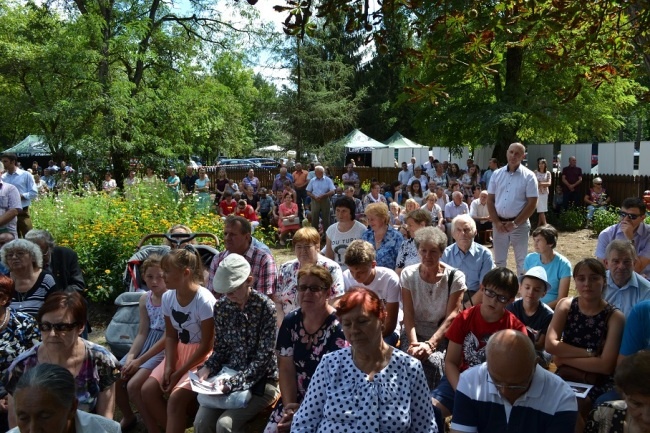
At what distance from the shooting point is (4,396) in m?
4.05

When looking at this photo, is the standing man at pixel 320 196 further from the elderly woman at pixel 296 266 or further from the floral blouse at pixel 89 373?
the floral blouse at pixel 89 373

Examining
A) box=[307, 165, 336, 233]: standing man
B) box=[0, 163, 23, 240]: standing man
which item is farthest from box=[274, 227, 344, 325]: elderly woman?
box=[307, 165, 336, 233]: standing man

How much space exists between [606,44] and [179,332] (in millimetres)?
4421

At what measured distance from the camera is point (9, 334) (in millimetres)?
4043

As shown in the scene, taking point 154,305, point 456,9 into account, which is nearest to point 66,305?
point 154,305

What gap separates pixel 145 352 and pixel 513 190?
14.8 ft

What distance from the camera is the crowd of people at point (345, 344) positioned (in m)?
2.88

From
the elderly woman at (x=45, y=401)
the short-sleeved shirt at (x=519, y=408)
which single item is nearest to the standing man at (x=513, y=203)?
the short-sleeved shirt at (x=519, y=408)

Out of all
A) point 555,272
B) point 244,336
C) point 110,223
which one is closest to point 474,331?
point 244,336

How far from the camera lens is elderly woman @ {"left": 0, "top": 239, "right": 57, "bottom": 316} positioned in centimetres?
468

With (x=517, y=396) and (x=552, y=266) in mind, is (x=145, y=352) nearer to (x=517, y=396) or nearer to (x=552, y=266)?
(x=517, y=396)

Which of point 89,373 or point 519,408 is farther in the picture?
point 89,373

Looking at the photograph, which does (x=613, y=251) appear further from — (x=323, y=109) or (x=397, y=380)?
(x=323, y=109)

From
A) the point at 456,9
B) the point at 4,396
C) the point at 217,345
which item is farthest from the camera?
the point at 456,9
